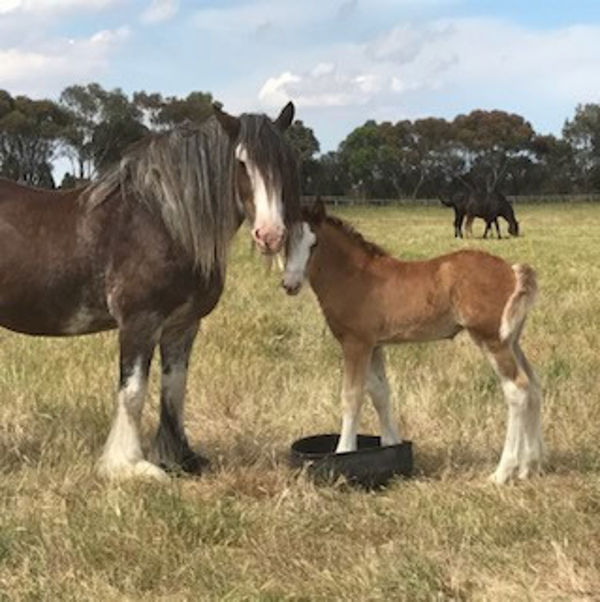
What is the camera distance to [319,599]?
3379 millimetres

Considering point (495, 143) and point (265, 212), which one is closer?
point (265, 212)

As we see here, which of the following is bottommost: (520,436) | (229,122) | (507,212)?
(520,436)

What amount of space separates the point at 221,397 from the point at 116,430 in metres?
1.46

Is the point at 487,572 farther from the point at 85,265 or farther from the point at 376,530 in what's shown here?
the point at 85,265

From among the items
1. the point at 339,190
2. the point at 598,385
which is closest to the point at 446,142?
the point at 339,190

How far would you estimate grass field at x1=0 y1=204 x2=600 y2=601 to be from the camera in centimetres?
352

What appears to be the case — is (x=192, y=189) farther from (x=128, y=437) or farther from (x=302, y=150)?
(x=302, y=150)

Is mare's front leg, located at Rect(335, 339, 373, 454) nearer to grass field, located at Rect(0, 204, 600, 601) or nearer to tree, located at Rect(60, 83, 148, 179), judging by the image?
grass field, located at Rect(0, 204, 600, 601)

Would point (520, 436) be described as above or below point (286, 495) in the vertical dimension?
above

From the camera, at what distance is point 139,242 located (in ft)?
15.7

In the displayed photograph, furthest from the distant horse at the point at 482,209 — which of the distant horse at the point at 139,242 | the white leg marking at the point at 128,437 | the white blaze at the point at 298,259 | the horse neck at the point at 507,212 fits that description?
the white leg marking at the point at 128,437

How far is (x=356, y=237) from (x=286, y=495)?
5.15 feet

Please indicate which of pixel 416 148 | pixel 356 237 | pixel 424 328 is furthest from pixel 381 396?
pixel 416 148

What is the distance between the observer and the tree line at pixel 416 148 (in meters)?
59.5
